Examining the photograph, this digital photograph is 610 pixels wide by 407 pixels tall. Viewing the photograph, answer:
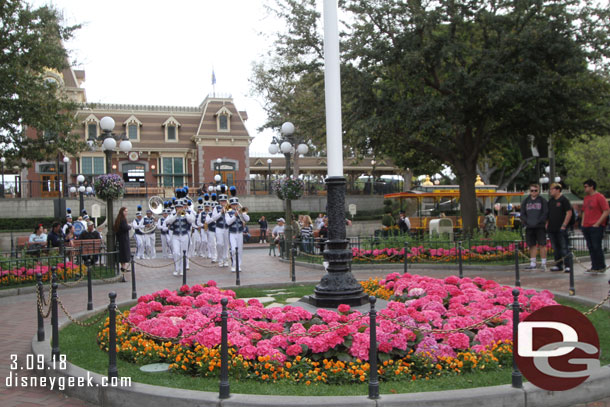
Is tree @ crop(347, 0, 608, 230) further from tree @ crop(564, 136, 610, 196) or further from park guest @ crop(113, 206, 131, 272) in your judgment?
tree @ crop(564, 136, 610, 196)

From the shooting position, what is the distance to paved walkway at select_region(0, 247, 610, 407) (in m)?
5.66

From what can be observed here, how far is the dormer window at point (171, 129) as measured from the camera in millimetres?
47625

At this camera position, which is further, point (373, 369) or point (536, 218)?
point (536, 218)

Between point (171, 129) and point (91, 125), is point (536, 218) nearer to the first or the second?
point (171, 129)

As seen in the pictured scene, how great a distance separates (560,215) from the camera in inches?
511

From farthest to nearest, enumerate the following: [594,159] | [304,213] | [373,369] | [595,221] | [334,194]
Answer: [594,159], [304,213], [595,221], [334,194], [373,369]

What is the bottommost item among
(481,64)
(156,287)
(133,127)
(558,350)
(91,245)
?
(156,287)

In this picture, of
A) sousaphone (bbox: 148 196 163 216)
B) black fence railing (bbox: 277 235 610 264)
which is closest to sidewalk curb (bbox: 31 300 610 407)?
black fence railing (bbox: 277 235 610 264)

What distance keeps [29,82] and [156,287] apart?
296 inches

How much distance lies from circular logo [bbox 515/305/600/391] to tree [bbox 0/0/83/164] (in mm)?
14765

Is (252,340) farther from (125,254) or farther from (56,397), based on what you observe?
(125,254)

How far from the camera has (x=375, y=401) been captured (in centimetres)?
468

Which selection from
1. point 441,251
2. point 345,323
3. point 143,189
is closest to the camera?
point 345,323

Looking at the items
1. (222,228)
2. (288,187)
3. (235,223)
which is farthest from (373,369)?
(288,187)
